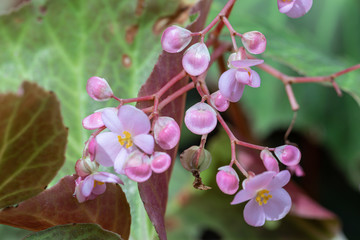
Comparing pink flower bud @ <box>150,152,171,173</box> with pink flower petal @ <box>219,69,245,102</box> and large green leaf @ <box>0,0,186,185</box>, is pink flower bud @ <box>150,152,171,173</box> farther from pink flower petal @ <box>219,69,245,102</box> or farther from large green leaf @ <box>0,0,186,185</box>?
large green leaf @ <box>0,0,186,185</box>

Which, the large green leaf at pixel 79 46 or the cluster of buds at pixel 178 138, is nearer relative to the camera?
the cluster of buds at pixel 178 138

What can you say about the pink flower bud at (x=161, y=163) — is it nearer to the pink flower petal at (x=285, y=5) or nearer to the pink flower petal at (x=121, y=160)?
the pink flower petal at (x=121, y=160)

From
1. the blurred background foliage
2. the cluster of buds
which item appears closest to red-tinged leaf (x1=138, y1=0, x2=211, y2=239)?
the cluster of buds

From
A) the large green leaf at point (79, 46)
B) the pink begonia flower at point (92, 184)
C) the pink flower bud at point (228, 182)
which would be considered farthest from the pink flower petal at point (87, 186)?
the large green leaf at point (79, 46)

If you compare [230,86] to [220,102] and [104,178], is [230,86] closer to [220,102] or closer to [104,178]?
[220,102]

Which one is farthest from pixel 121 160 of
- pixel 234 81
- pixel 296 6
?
pixel 296 6

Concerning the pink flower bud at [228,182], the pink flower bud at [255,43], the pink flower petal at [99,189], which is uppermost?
the pink flower bud at [255,43]

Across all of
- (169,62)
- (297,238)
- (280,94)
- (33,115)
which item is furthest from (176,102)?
(280,94)
